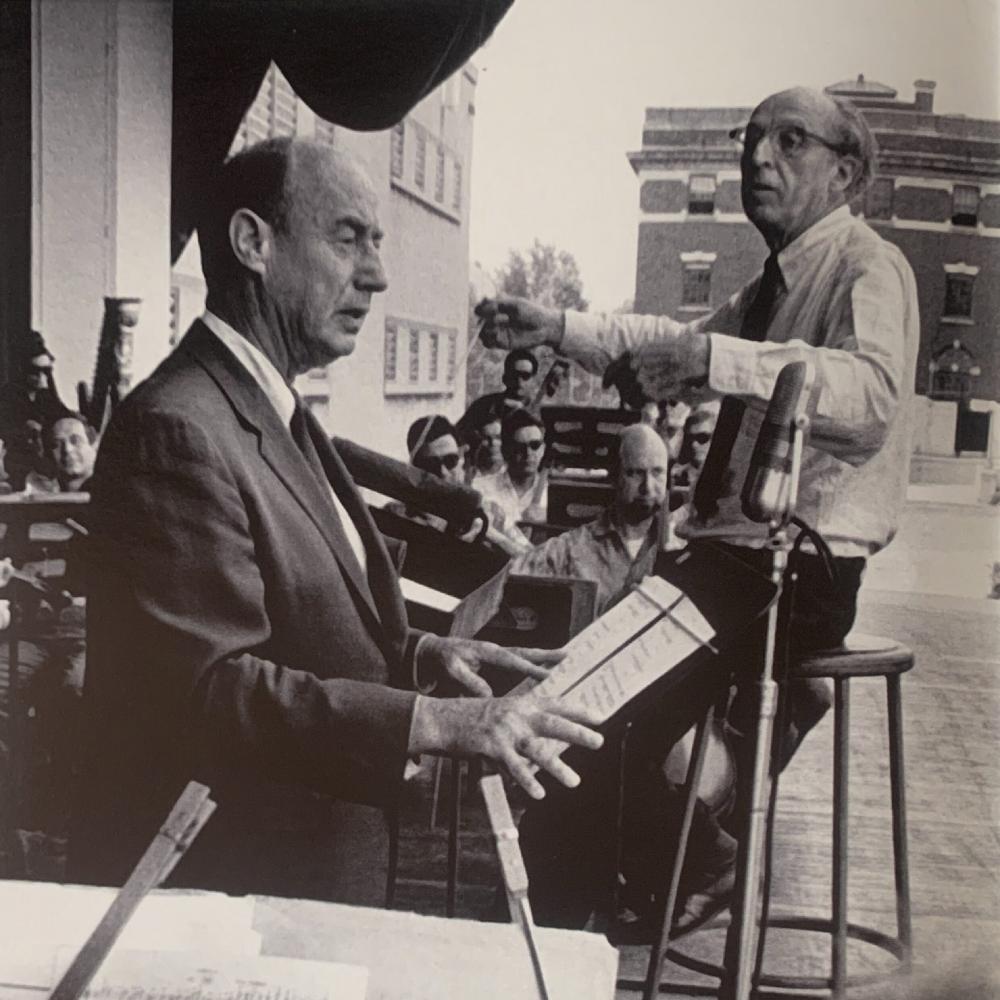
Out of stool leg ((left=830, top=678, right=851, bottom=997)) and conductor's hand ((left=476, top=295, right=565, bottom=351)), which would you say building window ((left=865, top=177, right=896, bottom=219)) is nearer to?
conductor's hand ((left=476, top=295, right=565, bottom=351))

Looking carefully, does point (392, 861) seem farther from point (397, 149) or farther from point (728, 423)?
point (397, 149)

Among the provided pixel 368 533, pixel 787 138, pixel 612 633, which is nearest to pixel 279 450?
pixel 368 533

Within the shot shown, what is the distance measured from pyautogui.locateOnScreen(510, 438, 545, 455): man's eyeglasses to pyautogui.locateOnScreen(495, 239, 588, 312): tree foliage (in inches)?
10.1

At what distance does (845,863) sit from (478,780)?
26.3 inches

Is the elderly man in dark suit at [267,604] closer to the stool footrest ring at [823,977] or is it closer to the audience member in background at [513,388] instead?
the audience member in background at [513,388]

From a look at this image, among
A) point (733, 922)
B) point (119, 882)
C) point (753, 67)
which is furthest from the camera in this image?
point (119, 882)

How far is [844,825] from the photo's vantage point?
2.33 meters

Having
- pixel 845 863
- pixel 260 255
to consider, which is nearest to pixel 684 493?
pixel 845 863

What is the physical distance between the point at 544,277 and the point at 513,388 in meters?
0.21

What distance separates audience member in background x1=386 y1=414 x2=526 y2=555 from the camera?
101 inches

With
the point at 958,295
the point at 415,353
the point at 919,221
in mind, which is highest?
the point at 919,221

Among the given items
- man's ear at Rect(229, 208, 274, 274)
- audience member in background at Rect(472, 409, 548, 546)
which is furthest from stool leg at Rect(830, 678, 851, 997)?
man's ear at Rect(229, 208, 274, 274)

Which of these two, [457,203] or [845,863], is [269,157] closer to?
[457,203]

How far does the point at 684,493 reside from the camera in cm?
247
